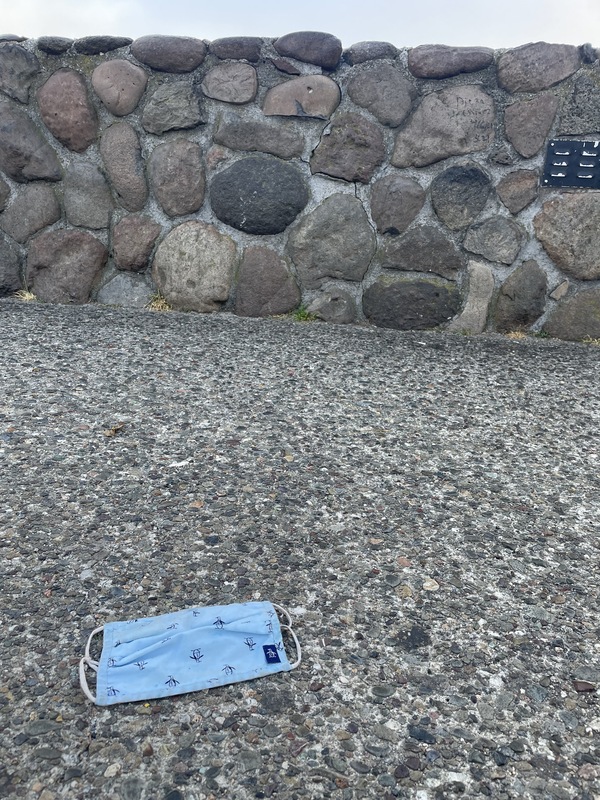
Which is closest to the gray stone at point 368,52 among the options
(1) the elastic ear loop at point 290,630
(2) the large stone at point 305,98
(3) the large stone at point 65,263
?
(2) the large stone at point 305,98

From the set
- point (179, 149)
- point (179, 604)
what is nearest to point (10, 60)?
point (179, 149)

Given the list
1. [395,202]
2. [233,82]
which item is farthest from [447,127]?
[233,82]

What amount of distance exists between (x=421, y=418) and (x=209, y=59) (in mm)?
2195

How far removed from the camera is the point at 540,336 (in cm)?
374

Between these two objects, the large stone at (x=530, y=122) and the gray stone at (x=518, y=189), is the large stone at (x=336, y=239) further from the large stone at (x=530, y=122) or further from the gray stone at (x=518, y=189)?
the large stone at (x=530, y=122)

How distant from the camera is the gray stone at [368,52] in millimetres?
3617

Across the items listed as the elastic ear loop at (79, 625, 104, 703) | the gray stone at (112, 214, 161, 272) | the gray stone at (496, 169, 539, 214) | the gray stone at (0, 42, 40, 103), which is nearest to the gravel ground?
the elastic ear loop at (79, 625, 104, 703)

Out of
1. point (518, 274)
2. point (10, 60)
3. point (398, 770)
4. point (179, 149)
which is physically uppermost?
point (10, 60)

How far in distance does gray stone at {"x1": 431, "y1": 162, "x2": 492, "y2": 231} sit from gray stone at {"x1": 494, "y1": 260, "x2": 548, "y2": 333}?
1.17 feet

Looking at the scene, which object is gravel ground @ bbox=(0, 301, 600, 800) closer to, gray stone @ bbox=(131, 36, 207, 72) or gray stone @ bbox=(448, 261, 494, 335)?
gray stone @ bbox=(448, 261, 494, 335)

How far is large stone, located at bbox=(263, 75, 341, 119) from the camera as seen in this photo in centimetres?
366

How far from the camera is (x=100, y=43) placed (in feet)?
12.4

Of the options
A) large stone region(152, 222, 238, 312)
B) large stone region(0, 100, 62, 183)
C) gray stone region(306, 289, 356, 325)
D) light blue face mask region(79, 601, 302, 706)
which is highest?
large stone region(0, 100, 62, 183)

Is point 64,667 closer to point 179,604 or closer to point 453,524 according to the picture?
point 179,604
